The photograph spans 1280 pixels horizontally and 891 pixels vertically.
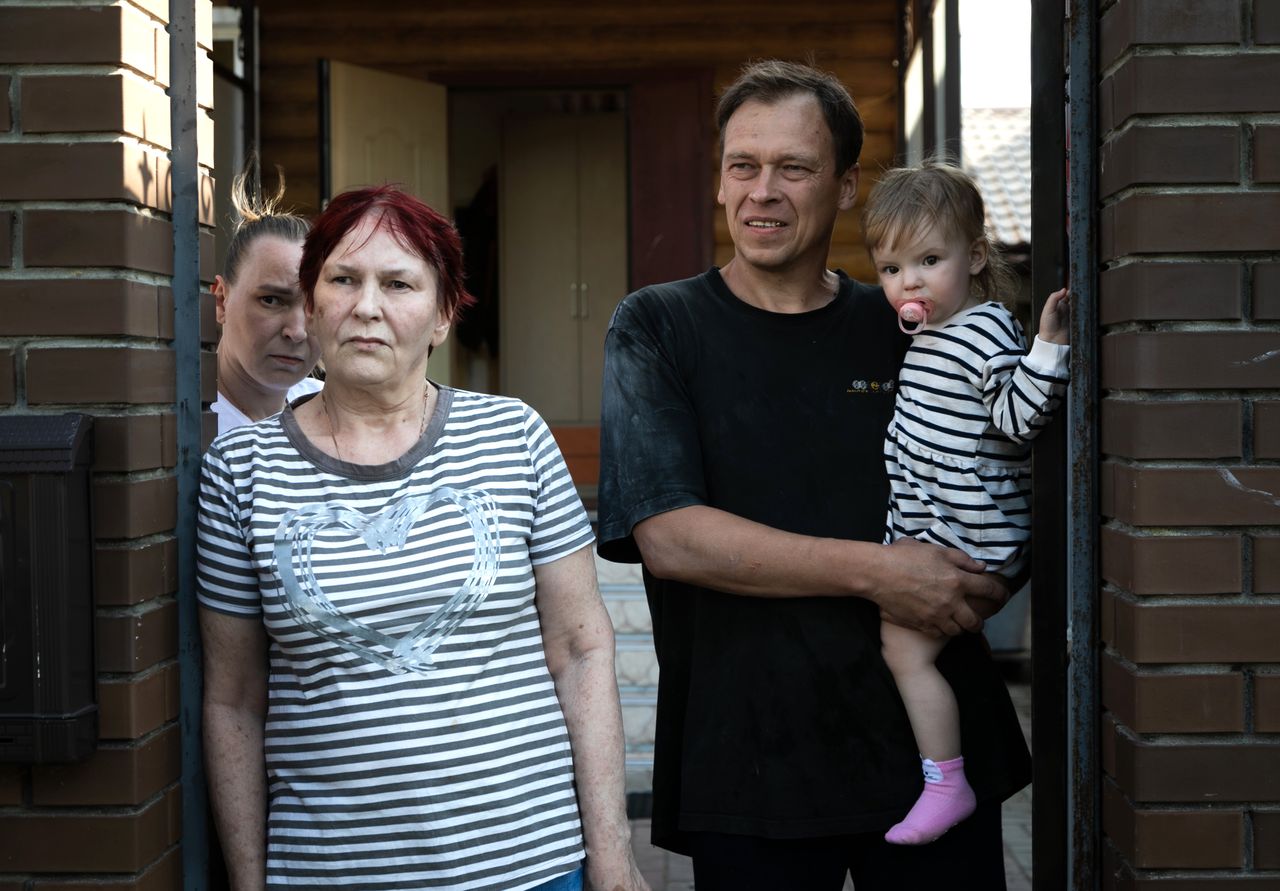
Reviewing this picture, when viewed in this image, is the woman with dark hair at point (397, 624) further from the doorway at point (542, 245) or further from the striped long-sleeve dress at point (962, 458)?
the doorway at point (542, 245)

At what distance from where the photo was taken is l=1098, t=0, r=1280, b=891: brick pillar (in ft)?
6.28

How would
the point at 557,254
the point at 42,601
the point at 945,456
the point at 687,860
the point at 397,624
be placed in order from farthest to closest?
the point at 557,254, the point at 687,860, the point at 945,456, the point at 397,624, the point at 42,601

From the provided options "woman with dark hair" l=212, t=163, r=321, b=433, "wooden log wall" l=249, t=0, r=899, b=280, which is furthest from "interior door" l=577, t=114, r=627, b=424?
"woman with dark hair" l=212, t=163, r=321, b=433

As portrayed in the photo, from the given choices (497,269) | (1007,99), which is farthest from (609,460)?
(1007,99)

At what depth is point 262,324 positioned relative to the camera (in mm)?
3184

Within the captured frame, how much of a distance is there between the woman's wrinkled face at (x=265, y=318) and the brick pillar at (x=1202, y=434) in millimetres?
1901

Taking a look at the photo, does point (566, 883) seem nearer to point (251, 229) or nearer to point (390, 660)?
point (390, 660)

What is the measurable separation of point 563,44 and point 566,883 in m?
6.16

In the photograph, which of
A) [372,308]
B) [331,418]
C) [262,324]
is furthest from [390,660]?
[262,324]

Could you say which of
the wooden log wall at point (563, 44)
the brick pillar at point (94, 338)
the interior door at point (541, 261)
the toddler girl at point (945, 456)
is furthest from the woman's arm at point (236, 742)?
the interior door at point (541, 261)

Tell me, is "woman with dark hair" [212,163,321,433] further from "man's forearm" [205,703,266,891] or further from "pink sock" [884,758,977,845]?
"pink sock" [884,758,977,845]

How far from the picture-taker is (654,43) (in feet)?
25.0

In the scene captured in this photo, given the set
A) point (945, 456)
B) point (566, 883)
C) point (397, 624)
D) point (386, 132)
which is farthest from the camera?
point (386, 132)

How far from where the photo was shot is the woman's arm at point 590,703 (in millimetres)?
2186
